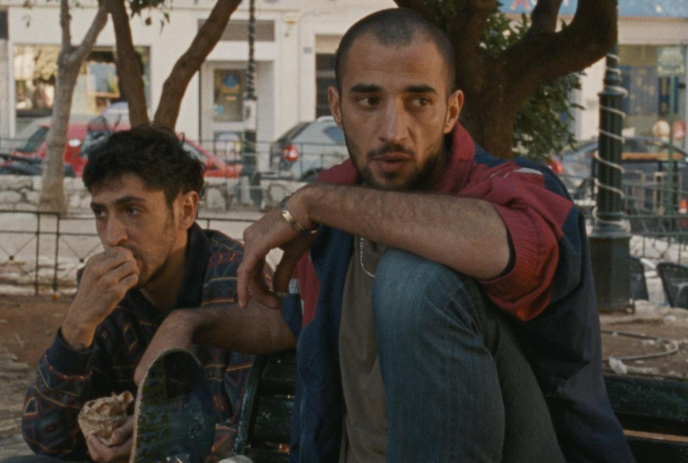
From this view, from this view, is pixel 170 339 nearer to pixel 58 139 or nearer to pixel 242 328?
pixel 242 328

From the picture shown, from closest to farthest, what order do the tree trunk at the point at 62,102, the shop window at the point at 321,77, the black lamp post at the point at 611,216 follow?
the black lamp post at the point at 611,216
the tree trunk at the point at 62,102
the shop window at the point at 321,77

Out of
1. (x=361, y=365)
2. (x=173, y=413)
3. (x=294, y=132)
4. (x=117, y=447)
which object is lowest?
(x=117, y=447)

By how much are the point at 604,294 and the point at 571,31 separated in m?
4.11

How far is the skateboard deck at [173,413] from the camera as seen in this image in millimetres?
2391

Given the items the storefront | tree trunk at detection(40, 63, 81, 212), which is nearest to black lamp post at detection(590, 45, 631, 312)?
tree trunk at detection(40, 63, 81, 212)

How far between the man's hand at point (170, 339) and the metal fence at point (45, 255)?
6.35m

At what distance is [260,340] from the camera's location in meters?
2.64

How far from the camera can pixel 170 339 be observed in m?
2.53

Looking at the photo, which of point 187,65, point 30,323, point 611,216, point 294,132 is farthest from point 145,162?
point 294,132

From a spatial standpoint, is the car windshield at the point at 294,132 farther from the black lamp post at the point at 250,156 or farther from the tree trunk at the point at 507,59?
the tree trunk at the point at 507,59

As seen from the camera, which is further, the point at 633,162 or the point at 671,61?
the point at 633,162

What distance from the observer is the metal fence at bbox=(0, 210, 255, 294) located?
394 inches

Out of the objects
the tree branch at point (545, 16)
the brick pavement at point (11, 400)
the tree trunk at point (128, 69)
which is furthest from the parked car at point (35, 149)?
the tree branch at point (545, 16)

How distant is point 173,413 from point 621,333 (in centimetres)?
645
